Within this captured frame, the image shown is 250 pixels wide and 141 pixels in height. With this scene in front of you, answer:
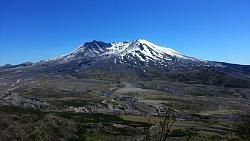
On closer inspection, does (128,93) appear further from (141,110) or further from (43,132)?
(43,132)

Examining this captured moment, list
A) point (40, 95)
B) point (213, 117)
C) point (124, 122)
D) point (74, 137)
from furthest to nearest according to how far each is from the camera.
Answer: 1. point (40, 95)
2. point (213, 117)
3. point (124, 122)
4. point (74, 137)

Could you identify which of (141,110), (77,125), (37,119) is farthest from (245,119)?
(37,119)

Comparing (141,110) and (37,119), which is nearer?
(37,119)

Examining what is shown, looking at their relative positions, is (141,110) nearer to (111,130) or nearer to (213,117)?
(213,117)

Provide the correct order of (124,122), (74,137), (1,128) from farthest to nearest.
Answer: (124,122), (74,137), (1,128)

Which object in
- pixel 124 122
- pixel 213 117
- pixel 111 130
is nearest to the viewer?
pixel 111 130

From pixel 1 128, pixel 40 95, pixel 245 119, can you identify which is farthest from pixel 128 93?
pixel 1 128

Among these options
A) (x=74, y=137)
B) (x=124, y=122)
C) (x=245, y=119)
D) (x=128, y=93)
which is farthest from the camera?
(x=128, y=93)

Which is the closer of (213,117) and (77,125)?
(77,125)
